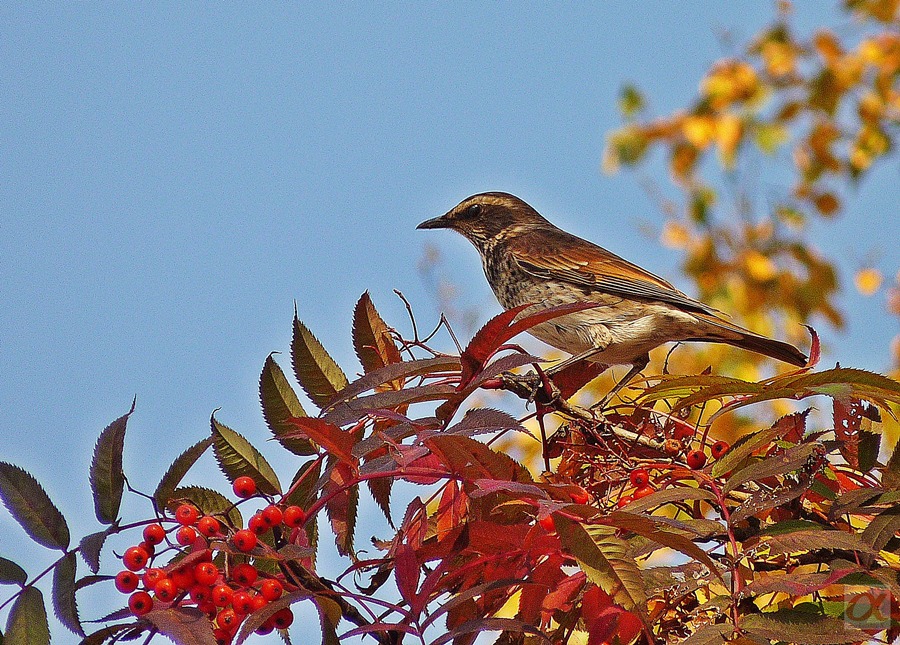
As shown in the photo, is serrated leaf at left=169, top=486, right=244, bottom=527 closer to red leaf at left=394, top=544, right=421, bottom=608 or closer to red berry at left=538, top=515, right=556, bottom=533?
red leaf at left=394, top=544, right=421, bottom=608

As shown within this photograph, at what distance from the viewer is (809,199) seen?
30.0ft

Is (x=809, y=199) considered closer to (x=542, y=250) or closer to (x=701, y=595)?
(x=542, y=250)

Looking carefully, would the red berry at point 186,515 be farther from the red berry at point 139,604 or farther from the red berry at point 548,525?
the red berry at point 548,525

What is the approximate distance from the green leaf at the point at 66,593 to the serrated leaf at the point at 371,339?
2.30 feet

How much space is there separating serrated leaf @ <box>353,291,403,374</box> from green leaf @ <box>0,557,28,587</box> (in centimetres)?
76

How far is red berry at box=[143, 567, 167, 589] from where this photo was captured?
5.56 feet

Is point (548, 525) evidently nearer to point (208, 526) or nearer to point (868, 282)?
point (208, 526)

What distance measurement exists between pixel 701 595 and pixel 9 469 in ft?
4.33

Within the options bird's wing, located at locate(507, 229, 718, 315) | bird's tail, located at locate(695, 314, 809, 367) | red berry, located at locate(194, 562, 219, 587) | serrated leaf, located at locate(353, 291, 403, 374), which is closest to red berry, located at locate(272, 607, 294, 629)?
red berry, located at locate(194, 562, 219, 587)

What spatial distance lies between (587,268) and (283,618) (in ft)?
13.3

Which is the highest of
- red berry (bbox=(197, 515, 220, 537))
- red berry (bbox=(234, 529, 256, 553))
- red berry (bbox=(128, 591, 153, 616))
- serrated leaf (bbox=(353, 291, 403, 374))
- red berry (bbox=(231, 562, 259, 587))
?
serrated leaf (bbox=(353, 291, 403, 374))

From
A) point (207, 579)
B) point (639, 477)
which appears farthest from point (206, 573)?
point (639, 477)

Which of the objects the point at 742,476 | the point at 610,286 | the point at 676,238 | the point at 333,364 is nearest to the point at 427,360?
the point at 333,364

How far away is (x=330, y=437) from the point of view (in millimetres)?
1718
